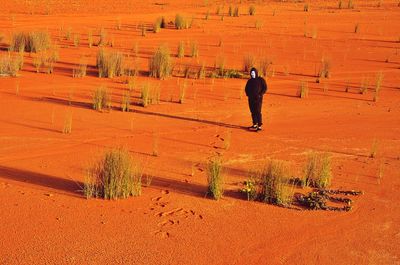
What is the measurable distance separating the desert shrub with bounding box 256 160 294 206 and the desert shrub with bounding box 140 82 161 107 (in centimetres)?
671

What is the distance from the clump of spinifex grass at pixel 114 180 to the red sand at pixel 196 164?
169 mm

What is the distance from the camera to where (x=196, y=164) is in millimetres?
10633

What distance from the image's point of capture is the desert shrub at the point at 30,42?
72.9 ft

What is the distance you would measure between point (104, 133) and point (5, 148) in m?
A: 2.24

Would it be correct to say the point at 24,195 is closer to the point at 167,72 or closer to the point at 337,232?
the point at 337,232

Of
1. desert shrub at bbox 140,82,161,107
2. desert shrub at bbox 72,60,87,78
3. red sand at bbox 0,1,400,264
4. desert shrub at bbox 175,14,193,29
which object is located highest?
desert shrub at bbox 175,14,193,29

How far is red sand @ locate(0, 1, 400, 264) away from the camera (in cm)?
733

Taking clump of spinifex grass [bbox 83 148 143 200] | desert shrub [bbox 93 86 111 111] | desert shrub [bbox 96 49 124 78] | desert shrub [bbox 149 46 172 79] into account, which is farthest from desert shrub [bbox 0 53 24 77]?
clump of spinifex grass [bbox 83 148 143 200]

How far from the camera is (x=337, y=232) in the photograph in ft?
26.2

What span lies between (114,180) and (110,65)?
34.4ft

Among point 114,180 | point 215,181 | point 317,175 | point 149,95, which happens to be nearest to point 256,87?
point 149,95

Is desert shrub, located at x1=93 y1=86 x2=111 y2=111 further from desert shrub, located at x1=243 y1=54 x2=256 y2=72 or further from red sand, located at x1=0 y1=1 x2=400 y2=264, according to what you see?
desert shrub, located at x1=243 y1=54 x2=256 y2=72

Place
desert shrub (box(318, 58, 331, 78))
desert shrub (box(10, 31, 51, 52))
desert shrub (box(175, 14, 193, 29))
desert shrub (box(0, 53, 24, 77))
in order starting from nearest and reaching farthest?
desert shrub (box(0, 53, 24, 77))
desert shrub (box(318, 58, 331, 78))
desert shrub (box(10, 31, 51, 52))
desert shrub (box(175, 14, 193, 29))

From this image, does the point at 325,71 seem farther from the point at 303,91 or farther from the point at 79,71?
the point at 79,71
